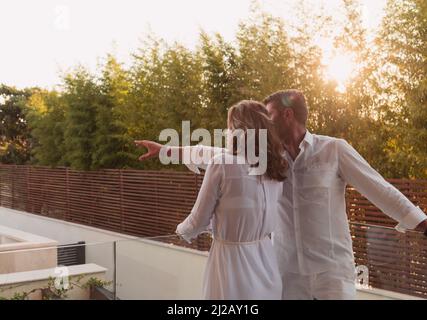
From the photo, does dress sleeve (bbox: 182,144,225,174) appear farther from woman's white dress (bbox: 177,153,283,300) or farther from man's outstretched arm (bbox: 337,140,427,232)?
man's outstretched arm (bbox: 337,140,427,232)

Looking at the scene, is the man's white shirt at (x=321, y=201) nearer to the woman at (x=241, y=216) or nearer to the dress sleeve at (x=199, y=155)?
the woman at (x=241, y=216)

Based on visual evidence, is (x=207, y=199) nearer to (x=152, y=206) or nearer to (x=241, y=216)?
(x=241, y=216)

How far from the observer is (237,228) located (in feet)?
5.15

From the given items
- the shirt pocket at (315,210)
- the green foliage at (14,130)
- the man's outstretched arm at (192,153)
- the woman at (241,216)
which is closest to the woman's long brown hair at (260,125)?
the woman at (241,216)

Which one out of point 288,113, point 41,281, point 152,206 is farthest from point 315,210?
point 152,206

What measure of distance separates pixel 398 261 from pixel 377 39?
130 inches

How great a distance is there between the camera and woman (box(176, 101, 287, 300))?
1.54 meters

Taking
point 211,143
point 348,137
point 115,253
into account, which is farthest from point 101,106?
point 115,253

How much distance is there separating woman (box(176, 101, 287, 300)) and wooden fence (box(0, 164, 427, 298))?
34.8 inches

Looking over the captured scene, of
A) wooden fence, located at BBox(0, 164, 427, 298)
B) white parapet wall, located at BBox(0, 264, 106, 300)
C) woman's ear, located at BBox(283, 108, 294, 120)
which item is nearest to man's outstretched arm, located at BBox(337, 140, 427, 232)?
woman's ear, located at BBox(283, 108, 294, 120)

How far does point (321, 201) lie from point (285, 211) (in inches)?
4.9

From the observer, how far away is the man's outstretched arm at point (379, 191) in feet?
5.20

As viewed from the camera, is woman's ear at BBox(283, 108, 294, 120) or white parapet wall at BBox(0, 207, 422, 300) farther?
A: white parapet wall at BBox(0, 207, 422, 300)

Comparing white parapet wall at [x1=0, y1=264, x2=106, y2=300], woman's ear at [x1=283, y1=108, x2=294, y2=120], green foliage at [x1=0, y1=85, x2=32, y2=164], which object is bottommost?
white parapet wall at [x1=0, y1=264, x2=106, y2=300]
